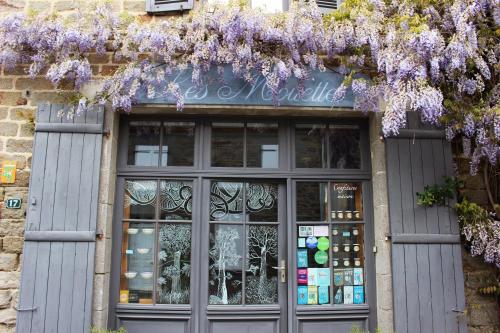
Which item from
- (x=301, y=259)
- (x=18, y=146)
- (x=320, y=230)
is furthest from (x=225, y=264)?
(x=18, y=146)

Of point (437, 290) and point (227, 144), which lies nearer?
point (437, 290)

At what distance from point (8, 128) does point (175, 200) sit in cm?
156

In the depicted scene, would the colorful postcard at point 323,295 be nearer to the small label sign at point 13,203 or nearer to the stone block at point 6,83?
the small label sign at point 13,203

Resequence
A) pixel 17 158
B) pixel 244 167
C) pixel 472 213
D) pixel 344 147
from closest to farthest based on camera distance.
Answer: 1. pixel 472 213
2. pixel 17 158
3. pixel 244 167
4. pixel 344 147

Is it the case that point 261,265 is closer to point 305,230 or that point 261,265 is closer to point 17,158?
point 305,230

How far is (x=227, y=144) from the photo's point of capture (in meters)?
4.16

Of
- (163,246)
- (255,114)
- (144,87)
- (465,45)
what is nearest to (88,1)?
(144,87)

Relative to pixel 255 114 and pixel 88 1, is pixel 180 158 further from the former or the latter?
pixel 88 1

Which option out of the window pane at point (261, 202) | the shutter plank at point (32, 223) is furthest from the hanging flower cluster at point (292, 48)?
the window pane at point (261, 202)

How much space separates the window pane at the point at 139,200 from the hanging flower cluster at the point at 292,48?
0.75m

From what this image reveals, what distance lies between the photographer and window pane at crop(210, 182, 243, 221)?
4090mm

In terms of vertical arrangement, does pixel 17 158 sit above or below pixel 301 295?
above

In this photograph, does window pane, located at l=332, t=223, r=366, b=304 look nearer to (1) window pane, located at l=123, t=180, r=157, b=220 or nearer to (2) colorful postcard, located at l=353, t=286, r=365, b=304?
(2) colorful postcard, located at l=353, t=286, r=365, b=304

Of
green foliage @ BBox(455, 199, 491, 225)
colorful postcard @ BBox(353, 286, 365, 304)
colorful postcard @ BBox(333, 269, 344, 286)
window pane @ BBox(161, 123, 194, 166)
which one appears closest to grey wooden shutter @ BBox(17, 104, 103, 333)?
window pane @ BBox(161, 123, 194, 166)
